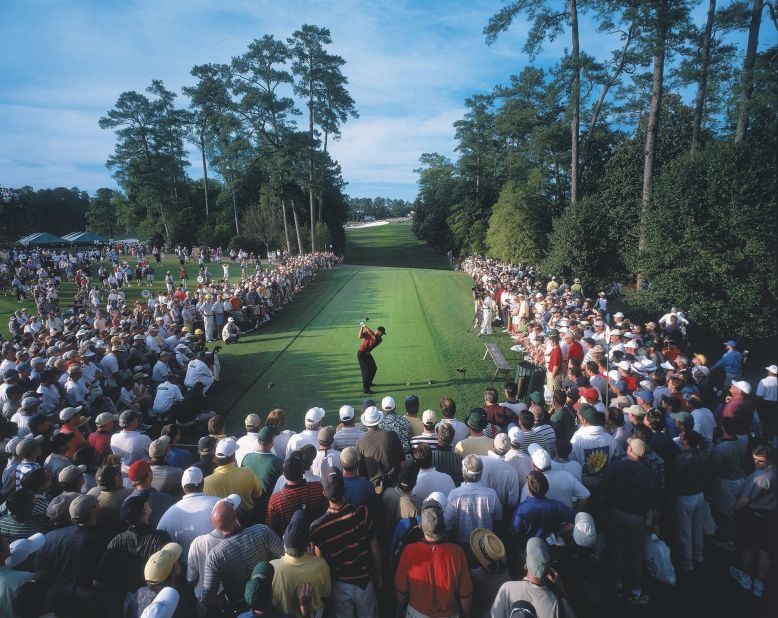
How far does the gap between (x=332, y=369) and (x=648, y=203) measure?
1440 cm

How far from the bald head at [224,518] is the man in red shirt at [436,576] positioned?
1509 mm

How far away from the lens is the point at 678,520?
204 inches

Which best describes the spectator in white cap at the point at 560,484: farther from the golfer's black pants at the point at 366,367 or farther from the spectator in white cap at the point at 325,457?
the golfer's black pants at the point at 366,367

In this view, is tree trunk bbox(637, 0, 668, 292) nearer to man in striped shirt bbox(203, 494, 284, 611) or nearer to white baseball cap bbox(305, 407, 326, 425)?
white baseball cap bbox(305, 407, 326, 425)

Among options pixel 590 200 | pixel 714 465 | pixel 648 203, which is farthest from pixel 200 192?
pixel 714 465

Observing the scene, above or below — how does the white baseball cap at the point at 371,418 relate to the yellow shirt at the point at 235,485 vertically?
above

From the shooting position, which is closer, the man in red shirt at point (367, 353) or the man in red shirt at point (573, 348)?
the man in red shirt at point (573, 348)

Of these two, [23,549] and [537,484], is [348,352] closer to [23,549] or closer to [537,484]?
[537,484]

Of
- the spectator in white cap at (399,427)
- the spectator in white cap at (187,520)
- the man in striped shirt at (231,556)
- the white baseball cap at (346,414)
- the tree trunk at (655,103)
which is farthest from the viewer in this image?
the tree trunk at (655,103)

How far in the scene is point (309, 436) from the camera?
5.89 m

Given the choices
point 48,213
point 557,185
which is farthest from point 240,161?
point 48,213

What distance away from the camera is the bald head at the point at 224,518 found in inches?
149

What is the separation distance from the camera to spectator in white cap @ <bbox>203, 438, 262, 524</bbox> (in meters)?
4.68

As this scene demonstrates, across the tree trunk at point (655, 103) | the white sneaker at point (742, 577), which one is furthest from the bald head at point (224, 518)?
the tree trunk at point (655, 103)
